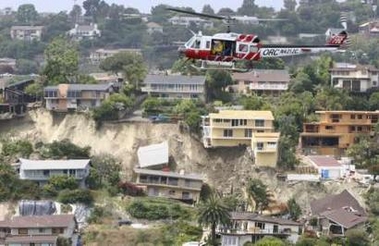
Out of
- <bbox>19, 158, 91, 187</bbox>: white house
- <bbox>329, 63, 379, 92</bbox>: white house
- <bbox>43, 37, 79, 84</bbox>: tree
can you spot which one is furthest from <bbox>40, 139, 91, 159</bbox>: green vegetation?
<bbox>329, 63, 379, 92</bbox>: white house

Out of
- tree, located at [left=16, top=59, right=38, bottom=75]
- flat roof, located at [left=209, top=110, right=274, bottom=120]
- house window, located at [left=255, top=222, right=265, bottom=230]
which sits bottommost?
house window, located at [left=255, top=222, right=265, bottom=230]

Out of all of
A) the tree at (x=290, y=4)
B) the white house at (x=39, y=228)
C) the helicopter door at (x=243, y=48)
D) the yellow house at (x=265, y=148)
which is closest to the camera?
the helicopter door at (x=243, y=48)

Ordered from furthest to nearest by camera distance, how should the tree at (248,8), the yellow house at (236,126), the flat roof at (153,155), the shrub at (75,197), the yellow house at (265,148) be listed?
the tree at (248,8)
the flat roof at (153,155)
the yellow house at (236,126)
the yellow house at (265,148)
the shrub at (75,197)

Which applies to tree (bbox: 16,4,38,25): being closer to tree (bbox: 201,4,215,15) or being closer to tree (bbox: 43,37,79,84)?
tree (bbox: 201,4,215,15)

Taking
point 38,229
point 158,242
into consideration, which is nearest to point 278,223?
point 158,242

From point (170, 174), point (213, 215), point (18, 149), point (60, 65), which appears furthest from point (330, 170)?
point (60, 65)

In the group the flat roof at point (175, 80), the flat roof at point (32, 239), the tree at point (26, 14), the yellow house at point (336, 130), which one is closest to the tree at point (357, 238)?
the yellow house at point (336, 130)

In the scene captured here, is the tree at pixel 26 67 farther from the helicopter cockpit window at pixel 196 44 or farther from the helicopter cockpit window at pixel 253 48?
the helicopter cockpit window at pixel 253 48
